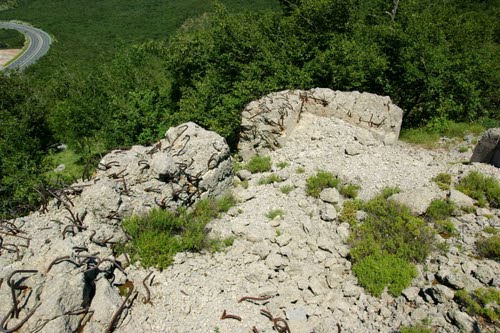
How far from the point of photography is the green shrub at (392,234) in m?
7.86

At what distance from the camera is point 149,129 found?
1781cm

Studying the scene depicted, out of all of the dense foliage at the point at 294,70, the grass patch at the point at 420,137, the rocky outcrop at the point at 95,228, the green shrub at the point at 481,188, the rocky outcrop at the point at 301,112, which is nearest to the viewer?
the rocky outcrop at the point at 95,228

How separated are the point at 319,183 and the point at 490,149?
5.98 metres

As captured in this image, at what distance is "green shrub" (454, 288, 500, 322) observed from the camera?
6.27 meters

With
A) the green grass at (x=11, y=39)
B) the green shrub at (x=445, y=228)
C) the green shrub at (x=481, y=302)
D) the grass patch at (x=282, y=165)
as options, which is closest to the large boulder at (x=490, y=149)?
the green shrub at (x=445, y=228)

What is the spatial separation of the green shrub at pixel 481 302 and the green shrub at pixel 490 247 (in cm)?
116

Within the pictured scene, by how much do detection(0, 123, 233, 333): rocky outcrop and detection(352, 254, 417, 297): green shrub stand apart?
15.7ft

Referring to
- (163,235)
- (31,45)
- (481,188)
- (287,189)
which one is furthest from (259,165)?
(31,45)

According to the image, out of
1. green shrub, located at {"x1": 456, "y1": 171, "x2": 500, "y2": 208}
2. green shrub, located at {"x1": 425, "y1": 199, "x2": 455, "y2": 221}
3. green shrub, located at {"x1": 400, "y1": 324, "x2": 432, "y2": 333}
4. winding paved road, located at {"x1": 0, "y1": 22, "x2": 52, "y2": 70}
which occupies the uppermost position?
green shrub, located at {"x1": 456, "y1": 171, "x2": 500, "y2": 208}

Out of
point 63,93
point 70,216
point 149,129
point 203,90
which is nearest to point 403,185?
point 70,216

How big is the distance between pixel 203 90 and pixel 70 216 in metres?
10.9

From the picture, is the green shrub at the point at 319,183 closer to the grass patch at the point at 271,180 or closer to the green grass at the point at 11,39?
the grass patch at the point at 271,180

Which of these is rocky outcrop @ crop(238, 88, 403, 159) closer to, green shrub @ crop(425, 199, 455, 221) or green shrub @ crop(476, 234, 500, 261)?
green shrub @ crop(425, 199, 455, 221)

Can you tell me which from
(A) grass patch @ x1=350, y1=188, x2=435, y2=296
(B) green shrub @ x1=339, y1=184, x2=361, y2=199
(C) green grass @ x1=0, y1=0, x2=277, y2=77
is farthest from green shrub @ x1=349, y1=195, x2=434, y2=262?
(C) green grass @ x1=0, y1=0, x2=277, y2=77
